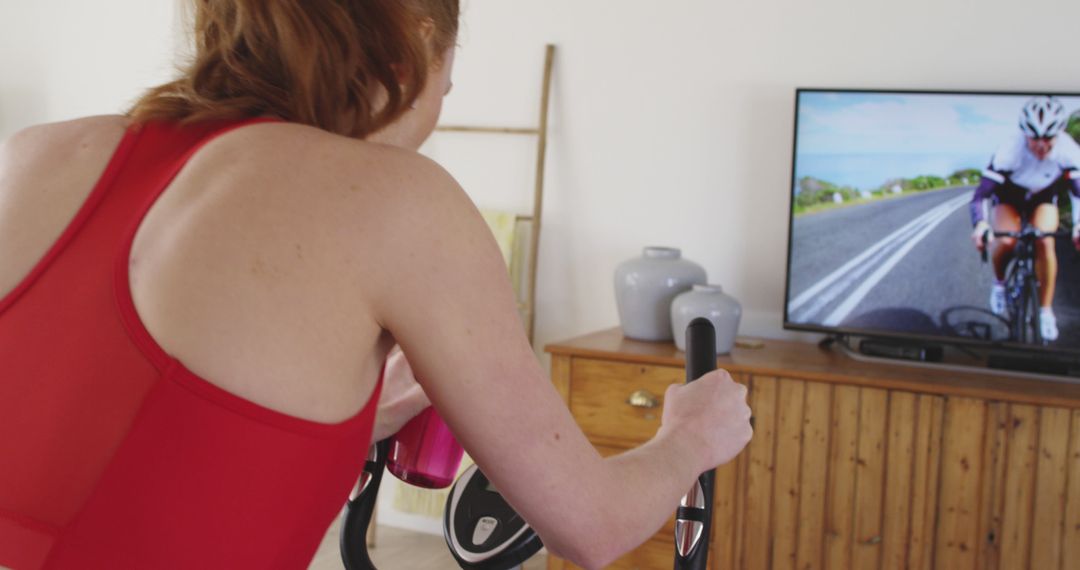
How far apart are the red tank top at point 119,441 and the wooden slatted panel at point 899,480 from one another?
1.89 meters

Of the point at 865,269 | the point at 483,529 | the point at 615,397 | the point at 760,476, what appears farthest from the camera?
the point at 865,269

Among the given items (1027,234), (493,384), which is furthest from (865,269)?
(493,384)

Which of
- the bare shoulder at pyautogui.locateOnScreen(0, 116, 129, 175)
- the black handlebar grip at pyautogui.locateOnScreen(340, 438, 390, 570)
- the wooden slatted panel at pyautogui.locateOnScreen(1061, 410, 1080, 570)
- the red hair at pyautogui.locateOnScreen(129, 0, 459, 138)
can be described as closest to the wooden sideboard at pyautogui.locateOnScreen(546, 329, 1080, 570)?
the wooden slatted panel at pyautogui.locateOnScreen(1061, 410, 1080, 570)

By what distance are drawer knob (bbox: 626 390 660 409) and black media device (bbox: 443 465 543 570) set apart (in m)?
1.51

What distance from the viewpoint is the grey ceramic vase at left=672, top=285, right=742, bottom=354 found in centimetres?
265

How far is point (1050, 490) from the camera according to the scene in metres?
2.29

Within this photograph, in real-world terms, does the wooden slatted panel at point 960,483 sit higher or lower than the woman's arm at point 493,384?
lower

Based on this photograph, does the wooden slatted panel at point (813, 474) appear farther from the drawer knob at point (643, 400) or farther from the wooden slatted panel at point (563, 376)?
the wooden slatted panel at point (563, 376)

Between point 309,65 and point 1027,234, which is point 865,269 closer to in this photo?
point 1027,234

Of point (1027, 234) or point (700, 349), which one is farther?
point (1027, 234)

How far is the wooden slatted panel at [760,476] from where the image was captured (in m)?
2.50

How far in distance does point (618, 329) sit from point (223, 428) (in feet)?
7.79

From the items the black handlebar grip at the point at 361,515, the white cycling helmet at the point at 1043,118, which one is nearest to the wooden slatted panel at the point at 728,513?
the white cycling helmet at the point at 1043,118

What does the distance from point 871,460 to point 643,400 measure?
0.56m
